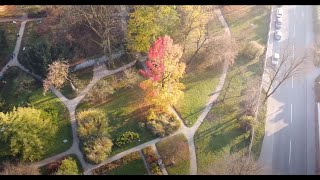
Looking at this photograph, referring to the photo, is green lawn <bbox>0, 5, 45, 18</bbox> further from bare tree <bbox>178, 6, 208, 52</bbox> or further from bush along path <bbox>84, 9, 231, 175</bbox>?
bush along path <bbox>84, 9, 231, 175</bbox>

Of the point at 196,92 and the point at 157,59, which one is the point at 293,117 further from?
the point at 157,59

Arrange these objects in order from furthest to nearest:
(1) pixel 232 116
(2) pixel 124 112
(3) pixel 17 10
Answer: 1. (3) pixel 17 10
2. (2) pixel 124 112
3. (1) pixel 232 116

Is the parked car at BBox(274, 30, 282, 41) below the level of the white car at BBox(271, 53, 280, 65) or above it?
above

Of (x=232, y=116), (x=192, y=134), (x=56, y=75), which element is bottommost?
(x=192, y=134)

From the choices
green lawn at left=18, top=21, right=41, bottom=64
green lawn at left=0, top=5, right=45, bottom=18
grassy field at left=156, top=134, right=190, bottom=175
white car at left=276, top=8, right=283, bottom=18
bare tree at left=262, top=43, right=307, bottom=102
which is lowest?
grassy field at left=156, top=134, right=190, bottom=175

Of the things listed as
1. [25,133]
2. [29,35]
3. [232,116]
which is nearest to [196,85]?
[232,116]

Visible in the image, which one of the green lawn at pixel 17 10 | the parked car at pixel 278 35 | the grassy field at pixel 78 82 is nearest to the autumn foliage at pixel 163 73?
the grassy field at pixel 78 82

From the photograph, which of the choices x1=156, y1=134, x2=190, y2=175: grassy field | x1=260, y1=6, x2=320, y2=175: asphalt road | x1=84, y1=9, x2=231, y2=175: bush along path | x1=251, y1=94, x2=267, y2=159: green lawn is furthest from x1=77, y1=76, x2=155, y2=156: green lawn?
x1=260, y1=6, x2=320, y2=175: asphalt road
